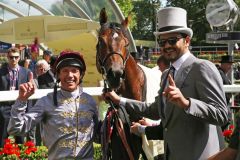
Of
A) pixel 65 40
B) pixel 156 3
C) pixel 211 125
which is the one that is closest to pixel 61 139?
pixel 211 125

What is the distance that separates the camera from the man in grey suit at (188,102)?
3.11 metres

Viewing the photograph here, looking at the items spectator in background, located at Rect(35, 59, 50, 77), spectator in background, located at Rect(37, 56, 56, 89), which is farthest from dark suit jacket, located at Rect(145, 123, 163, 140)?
spectator in background, located at Rect(35, 59, 50, 77)

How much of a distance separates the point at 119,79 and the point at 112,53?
29cm

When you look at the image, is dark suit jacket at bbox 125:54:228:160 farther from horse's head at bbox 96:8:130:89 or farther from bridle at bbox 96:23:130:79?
bridle at bbox 96:23:130:79

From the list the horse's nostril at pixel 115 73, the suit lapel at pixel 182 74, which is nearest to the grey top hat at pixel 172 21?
the suit lapel at pixel 182 74

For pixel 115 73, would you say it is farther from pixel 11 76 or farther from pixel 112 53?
pixel 11 76

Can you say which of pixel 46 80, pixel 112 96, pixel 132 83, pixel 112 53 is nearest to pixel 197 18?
pixel 46 80

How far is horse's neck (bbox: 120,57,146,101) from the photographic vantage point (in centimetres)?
440

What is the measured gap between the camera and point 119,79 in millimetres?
4152

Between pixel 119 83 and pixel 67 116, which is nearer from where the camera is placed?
pixel 67 116

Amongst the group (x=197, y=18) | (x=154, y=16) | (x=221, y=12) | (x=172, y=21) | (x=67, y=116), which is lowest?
(x=67, y=116)

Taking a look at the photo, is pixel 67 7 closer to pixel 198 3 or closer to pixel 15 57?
pixel 15 57

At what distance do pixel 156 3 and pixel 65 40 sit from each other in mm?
71423

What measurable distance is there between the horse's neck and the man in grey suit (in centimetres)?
93
